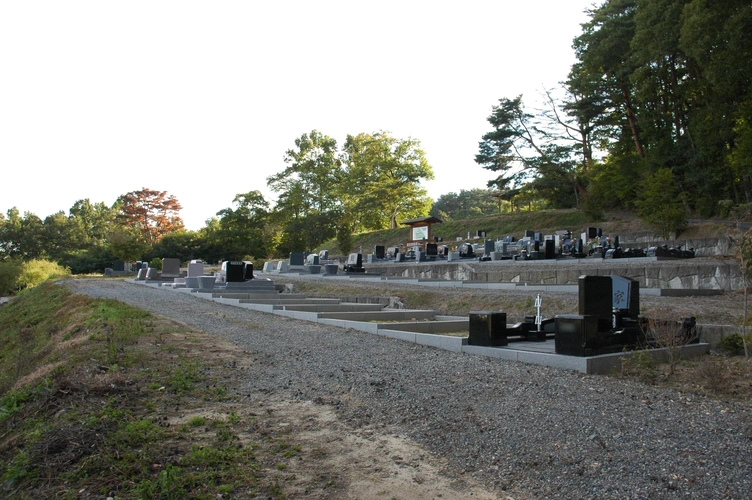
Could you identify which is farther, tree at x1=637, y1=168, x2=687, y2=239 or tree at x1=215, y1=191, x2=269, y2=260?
tree at x1=215, y1=191, x2=269, y2=260

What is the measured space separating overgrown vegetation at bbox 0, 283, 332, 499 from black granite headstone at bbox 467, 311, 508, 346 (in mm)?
3391

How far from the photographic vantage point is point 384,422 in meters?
4.35

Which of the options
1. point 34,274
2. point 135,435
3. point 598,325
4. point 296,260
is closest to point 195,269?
point 296,260

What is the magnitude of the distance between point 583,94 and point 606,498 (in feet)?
116

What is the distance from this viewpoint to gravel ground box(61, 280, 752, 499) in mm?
3217

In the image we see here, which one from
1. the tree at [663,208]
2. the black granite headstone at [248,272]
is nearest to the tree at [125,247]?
the black granite headstone at [248,272]

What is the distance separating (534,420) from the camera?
4.27 meters

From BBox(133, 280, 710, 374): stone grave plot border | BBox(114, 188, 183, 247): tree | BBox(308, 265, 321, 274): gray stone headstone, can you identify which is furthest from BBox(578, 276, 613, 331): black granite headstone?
BBox(114, 188, 183, 247): tree

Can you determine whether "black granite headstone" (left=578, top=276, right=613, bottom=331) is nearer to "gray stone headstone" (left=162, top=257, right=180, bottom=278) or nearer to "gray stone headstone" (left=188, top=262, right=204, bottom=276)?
"gray stone headstone" (left=188, top=262, right=204, bottom=276)

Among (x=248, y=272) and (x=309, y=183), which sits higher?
(x=309, y=183)

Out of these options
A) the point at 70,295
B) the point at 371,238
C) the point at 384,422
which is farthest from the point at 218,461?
the point at 371,238

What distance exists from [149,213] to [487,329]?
5874 cm

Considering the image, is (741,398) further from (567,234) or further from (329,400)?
(567,234)

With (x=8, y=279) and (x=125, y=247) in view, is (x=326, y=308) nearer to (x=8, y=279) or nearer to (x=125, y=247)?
(x=8, y=279)
